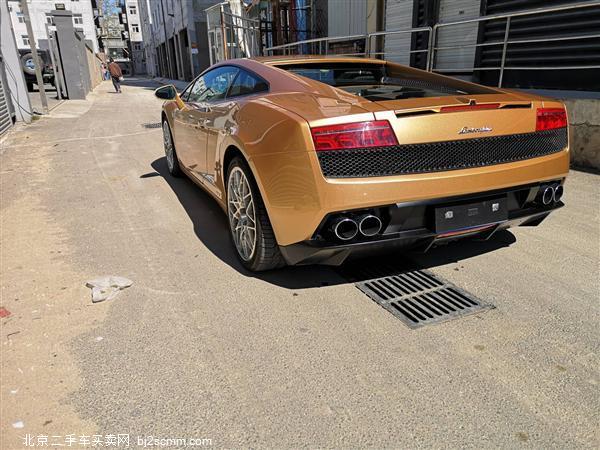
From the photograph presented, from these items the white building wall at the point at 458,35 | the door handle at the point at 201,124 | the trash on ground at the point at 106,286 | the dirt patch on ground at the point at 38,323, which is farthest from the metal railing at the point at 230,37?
the trash on ground at the point at 106,286

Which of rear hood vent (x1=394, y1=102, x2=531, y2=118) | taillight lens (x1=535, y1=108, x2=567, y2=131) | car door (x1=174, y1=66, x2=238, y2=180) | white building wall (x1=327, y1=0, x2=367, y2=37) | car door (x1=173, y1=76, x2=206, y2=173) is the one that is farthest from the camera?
white building wall (x1=327, y1=0, x2=367, y2=37)

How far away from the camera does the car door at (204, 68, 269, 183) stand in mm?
3158

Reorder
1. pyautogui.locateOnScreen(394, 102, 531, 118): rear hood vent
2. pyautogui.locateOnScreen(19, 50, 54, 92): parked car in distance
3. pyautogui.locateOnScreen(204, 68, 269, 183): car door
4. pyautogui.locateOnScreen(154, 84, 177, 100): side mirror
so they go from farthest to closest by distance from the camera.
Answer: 1. pyautogui.locateOnScreen(19, 50, 54, 92): parked car in distance
2. pyautogui.locateOnScreen(154, 84, 177, 100): side mirror
3. pyautogui.locateOnScreen(204, 68, 269, 183): car door
4. pyautogui.locateOnScreen(394, 102, 531, 118): rear hood vent

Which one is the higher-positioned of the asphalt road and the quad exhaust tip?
the quad exhaust tip

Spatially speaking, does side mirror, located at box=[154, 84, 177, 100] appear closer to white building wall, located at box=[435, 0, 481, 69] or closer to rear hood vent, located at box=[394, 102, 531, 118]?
rear hood vent, located at box=[394, 102, 531, 118]

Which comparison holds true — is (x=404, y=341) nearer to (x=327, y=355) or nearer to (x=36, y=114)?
(x=327, y=355)

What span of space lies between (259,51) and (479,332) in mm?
17206

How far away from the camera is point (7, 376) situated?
2.11 metres

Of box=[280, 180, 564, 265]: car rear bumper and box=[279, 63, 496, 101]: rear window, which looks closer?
box=[280, 180, 564, 265]: car rear bumper

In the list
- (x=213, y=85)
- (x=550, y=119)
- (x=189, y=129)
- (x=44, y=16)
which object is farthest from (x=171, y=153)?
(x=44, y=16)

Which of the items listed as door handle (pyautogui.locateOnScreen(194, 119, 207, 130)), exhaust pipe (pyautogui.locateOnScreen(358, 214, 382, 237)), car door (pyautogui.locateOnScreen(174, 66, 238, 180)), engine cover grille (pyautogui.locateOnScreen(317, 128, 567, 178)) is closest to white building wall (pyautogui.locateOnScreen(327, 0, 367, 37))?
car door (pyautogui.locateOnScreen(174, 66, 238, 180))

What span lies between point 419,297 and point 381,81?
6.40 ft

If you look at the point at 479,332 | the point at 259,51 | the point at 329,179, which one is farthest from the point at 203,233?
the point at 259,51

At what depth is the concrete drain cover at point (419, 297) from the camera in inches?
99.7
